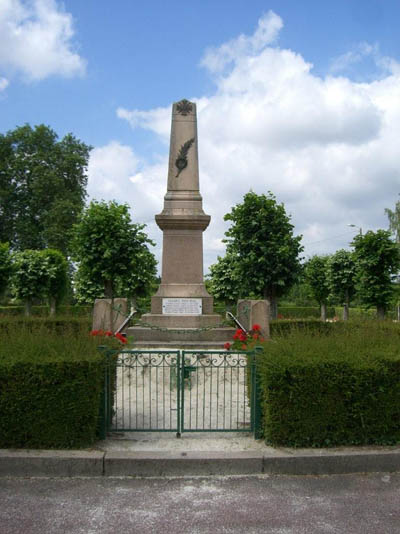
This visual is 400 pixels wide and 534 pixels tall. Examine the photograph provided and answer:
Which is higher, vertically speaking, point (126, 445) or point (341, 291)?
point (341, 291)

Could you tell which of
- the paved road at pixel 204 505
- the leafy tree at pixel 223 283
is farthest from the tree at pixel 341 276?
the paved road at pixel 204 505

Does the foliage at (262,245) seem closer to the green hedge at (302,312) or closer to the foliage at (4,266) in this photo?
the foliage at (4,266)

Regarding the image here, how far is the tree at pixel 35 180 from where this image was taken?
38.2 metres

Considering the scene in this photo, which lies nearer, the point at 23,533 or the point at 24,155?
the point at 23,533

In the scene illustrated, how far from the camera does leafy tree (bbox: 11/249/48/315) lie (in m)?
27.0

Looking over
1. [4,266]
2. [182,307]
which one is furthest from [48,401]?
[4,266]

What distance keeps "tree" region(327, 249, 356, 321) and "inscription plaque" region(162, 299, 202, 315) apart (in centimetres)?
2146

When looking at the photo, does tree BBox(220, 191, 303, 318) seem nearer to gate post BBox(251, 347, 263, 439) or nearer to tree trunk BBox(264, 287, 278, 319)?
tree trunk BBox(264, 287, 278, 319)

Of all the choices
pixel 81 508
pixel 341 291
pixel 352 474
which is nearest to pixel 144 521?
pixel 81 508

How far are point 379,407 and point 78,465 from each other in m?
3.25

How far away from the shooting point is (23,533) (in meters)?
3.55

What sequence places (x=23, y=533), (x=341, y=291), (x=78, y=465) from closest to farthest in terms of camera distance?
1. (x=23, y=533)
2. (x=78, y=465)
3. (x=341, y=291)

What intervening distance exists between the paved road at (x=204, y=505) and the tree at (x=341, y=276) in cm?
2783

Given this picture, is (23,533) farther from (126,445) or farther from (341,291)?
(341,291)
